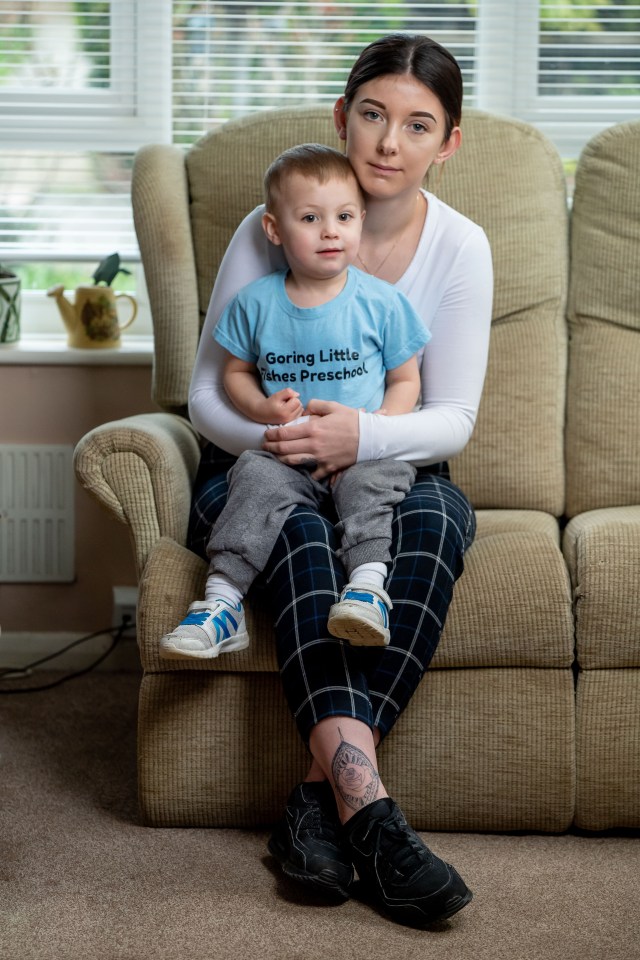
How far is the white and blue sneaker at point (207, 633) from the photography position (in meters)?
1.45

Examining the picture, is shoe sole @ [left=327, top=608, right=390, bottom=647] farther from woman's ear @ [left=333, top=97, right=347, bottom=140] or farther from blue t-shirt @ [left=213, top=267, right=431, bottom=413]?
woman's ear @ [left=333, top=97, right=347, bottom=140]

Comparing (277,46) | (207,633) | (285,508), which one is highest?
(277,46)

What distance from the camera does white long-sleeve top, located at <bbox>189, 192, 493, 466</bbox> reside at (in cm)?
176

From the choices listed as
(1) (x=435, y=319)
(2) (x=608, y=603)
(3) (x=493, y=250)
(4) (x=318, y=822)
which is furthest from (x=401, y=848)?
(3) (x=493, y=250)

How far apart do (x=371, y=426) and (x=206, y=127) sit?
48.2 inches

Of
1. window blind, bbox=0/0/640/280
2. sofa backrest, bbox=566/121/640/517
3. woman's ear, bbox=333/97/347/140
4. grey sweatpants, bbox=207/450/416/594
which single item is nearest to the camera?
grey sweatpants, bbox=207/450/416/594

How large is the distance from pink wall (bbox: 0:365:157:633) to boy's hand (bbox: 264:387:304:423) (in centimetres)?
83

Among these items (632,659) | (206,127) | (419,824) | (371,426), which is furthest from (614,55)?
(419,824)

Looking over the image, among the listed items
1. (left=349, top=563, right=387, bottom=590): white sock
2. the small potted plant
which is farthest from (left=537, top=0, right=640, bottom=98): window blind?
(left=349, top=563, right=387, bottom=590): white sock

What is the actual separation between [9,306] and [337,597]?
129 centimetres

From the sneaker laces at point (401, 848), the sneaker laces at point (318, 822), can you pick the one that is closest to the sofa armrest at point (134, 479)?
the sneaker laces at point (318, 822)

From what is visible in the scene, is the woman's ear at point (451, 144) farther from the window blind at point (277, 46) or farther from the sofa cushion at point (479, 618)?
the window blind at point (277, 46)

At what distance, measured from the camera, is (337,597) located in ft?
4.94

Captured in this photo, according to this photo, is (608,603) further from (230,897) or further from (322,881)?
(230,897)
